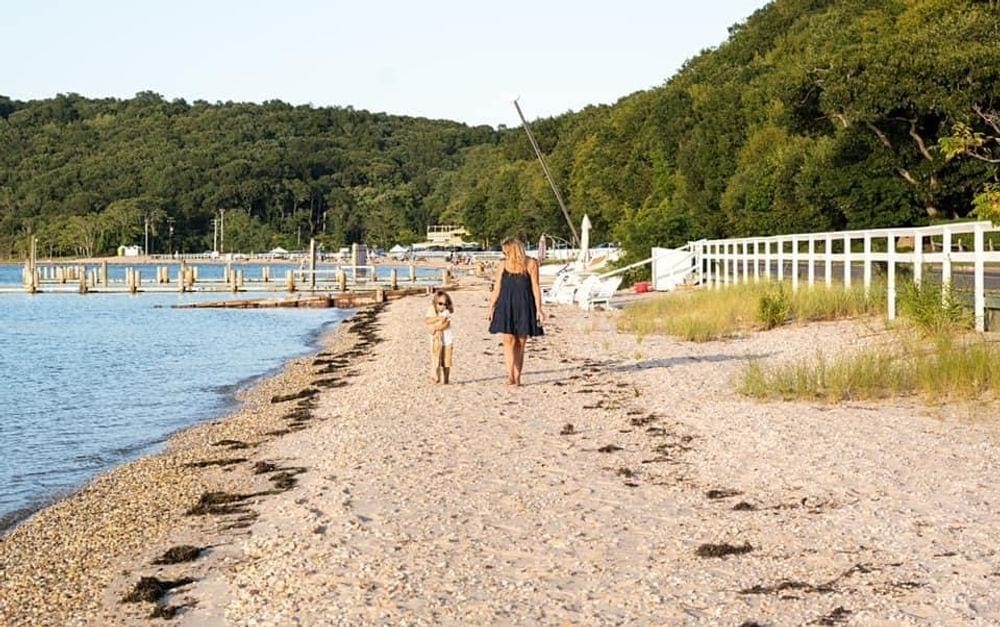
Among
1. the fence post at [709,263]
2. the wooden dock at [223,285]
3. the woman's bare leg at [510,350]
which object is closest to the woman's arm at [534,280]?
the woman's bare leg at [510,350]

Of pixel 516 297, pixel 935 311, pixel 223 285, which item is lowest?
pixel 223 285

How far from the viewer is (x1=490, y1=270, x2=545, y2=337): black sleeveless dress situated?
44.0 ft

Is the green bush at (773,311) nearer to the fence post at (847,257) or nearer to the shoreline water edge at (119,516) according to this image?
the fence post at (847,257)

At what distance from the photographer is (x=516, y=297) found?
13.5 m

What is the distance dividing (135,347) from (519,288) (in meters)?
20.7

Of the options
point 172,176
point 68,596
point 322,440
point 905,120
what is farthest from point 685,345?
point 172,176

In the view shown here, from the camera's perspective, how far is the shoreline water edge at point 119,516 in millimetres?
6910

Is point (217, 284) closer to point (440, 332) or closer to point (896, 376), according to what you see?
point (440, 332)

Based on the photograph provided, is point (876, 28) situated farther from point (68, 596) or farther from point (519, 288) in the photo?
point (68, 596)

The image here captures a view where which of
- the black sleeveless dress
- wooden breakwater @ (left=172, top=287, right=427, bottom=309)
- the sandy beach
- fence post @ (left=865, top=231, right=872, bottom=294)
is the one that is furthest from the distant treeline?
wooden breakwater @ (left=172, top=287, right=427, bottom=309)

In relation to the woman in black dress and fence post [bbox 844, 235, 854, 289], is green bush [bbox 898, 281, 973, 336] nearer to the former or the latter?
fence post [bbox 844, 235, 854, 289]

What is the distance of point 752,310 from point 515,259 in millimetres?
6772

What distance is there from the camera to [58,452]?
14039mm

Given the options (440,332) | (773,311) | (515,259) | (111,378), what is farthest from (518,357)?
(111,378)
